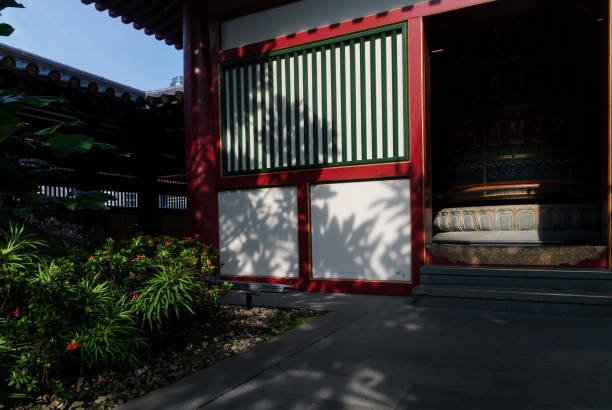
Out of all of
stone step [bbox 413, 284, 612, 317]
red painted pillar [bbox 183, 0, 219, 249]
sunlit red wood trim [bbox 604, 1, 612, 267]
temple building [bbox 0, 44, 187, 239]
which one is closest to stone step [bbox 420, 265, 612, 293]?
stone step [bbox 413, 284, 612, 317]

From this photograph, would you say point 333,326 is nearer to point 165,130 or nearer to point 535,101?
point 535,101

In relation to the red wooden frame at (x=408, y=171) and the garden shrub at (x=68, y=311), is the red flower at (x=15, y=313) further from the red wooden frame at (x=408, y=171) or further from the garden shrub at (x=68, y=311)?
the red wooden frame at (x=408, y=171)

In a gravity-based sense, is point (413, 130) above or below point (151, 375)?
above

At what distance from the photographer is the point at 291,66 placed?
7.51m

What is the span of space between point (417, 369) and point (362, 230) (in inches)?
143

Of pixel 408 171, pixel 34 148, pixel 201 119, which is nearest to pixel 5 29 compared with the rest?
pixel 34 148

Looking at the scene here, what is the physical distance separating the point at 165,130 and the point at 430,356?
787 cm

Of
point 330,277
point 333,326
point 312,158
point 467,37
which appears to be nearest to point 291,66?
point 312,158

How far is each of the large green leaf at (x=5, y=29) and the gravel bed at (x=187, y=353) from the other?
3.41m

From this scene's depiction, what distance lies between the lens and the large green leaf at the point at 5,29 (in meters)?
3.86

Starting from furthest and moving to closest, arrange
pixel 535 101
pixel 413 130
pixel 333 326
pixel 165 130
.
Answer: pixel 165 130, pixel 535 101, pixel 413 130, pixel 333 326

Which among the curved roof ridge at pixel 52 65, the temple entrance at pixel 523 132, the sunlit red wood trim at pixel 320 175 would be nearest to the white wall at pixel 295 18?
the temple entrance at pixel 523 132

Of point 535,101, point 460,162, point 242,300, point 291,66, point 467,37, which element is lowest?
point 242,300

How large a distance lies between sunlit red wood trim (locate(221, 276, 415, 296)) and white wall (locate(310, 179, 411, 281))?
3.6 inches
